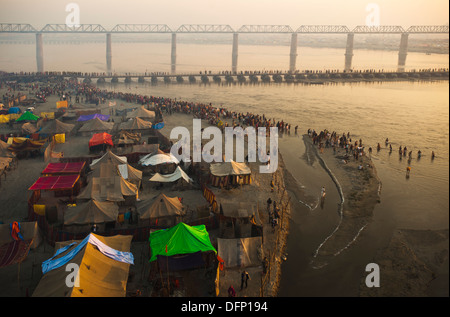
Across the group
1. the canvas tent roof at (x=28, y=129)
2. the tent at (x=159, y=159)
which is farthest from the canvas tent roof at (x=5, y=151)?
the tent at (x=159, y=159)

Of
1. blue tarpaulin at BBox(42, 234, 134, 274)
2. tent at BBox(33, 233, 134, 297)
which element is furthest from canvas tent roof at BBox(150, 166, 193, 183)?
blue tarpaulin at BBox(42, 234, 134, 274)

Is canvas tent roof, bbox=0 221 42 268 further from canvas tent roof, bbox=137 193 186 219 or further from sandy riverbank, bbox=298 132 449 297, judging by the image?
sandy riverbank, bbox=298 132 449 297

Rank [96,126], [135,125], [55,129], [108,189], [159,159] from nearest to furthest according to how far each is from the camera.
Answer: [108,189]
[159,159]
[55,129]
[96,126]
[135,125]

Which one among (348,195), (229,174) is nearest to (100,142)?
(229,174)

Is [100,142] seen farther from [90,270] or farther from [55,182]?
[90,270]

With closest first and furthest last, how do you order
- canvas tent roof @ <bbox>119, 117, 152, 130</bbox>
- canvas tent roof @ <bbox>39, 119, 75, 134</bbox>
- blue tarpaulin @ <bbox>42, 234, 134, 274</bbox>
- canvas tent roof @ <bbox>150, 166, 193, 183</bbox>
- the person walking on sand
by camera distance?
blue tarpaulin @ <bbox>42, 234, 134, 274</bbox>, the person walking on sand, canvas tent roof @ <bbox>150, 166, 193, 183</bbox>, canvas tent roof @ <bbox>39, 119, 75, 134</bbox>, canvas tent roof @ <bbox>119, 117, 152, 130</bbox>
